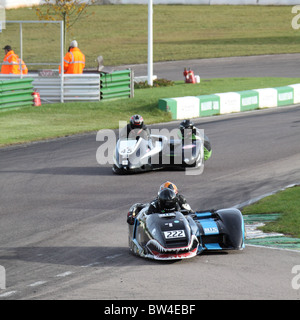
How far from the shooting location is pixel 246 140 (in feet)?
68.5

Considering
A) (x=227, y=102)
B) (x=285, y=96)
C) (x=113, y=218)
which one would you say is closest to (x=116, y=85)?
(x=227, y=102)

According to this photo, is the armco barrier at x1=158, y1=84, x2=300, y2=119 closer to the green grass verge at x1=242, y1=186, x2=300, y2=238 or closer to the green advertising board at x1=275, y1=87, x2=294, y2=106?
the green advertising board at x1=275, y1=87, x2=294, y2=106

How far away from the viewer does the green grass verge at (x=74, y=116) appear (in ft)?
72.6

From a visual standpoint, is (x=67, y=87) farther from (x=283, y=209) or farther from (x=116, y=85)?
(x=283, y=209)

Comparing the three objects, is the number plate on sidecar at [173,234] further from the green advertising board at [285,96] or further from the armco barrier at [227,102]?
the green advertising board at [285,96]

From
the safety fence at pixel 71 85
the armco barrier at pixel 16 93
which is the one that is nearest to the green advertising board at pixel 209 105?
the safety fence at pixel 71 85

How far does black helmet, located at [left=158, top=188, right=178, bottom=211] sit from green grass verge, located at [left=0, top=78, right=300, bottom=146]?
10254mm

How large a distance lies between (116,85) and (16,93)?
12.1 feet

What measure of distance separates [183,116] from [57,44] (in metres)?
23.5

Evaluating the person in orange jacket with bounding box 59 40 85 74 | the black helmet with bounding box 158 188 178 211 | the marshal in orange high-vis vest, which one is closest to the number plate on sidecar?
the black helmet with bounding box 158 188 178 211

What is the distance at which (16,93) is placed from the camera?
83.0 feet

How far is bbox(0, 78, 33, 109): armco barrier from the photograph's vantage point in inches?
973

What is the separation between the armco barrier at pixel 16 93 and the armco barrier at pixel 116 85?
8.05 ft

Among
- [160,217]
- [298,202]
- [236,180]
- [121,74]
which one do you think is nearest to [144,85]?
[121,74]
